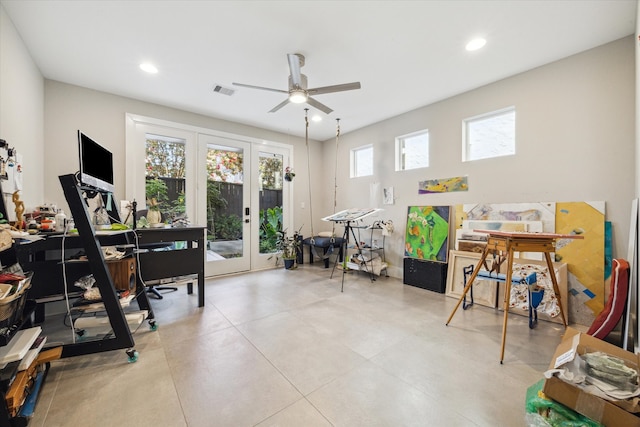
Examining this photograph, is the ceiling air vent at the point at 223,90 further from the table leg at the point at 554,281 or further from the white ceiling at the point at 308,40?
the table leg at the point at 554,281

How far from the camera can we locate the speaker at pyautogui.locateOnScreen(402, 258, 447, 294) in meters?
3.65

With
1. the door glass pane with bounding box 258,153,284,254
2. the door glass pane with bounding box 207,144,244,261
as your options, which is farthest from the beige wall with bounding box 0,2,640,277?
the door glass pane with bounding box 258,153,284,254

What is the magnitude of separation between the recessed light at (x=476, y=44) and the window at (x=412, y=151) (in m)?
1.53

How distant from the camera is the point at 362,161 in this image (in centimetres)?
535

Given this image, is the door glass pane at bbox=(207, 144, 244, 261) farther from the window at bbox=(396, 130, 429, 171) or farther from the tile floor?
the window at bbox=(396, 130, 429, 171)

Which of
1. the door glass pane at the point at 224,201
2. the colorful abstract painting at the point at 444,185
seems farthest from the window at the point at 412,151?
the door glass pane at the point at 224,201

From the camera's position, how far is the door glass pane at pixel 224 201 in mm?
4520

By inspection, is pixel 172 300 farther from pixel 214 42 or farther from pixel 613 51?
pixel 613 51

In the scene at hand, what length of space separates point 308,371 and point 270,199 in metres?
3.85

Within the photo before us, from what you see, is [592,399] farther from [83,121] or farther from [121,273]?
[83,121]

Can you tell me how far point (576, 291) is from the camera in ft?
8.78

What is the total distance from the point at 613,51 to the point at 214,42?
3.99m

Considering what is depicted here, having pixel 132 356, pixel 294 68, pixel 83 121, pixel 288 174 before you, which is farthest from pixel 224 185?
pixel 132 356

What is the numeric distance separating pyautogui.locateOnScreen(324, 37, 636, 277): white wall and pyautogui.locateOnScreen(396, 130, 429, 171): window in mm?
166
